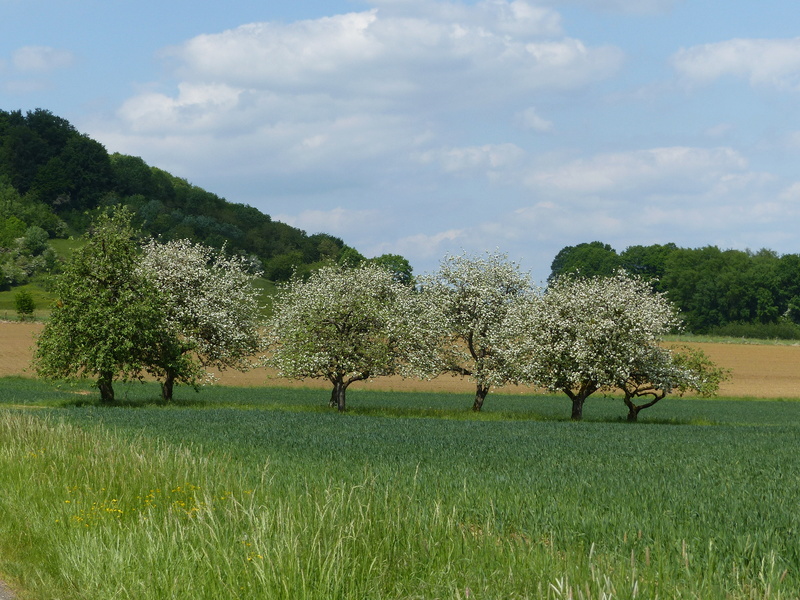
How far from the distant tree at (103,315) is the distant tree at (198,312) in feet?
3.17

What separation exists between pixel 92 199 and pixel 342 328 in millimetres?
137270

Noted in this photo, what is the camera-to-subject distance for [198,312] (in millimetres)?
43156

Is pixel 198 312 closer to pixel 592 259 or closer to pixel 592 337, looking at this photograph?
pixel 592 337

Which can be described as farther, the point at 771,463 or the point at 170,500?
the point at 771,463

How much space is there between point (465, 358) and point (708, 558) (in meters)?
37.3

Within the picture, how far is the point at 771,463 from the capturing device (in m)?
19.7

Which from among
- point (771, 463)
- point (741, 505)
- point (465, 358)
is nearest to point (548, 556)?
point (741, 505)

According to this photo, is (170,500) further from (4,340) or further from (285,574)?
(4,340)

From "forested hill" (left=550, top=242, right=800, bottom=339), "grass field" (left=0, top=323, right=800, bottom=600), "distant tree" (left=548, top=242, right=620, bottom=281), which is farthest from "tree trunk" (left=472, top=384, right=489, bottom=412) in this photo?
"distant tree" (left=548, top=242, right=620, bottom=281)

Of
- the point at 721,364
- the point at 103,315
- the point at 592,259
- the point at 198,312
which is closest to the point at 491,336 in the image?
the point at 198,312

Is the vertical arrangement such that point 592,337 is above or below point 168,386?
above

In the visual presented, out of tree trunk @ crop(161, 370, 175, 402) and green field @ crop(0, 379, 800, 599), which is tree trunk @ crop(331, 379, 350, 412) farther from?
green field @ crop(0, 379, 800, 599)

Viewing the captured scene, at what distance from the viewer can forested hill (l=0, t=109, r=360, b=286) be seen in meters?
156

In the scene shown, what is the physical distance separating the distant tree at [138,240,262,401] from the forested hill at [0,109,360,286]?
4216 inches
